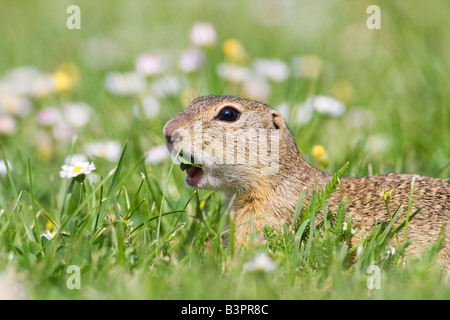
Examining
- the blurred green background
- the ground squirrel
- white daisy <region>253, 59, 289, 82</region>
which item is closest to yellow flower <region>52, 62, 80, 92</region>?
the blurred green background

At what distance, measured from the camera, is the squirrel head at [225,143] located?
3896mm

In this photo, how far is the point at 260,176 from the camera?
4.07 m

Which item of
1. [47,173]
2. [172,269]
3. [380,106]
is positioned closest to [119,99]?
[47,173]

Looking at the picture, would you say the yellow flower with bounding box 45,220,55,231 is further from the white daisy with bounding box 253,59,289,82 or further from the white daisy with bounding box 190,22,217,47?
the white daisy with bounding box 253,59,289,82

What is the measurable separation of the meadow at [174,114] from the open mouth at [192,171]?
0.09 metres

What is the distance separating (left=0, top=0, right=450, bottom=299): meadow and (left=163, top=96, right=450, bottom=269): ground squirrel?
0.21 meters

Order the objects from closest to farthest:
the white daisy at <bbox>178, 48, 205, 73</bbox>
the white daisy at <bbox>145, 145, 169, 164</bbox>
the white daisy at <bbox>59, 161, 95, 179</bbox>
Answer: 1. the white daisy at <bbox>59, 161, 95, 179</bbox>
2. the white daisy at <bbox>145, 145, 169, 164</bbox>
3. the white daisy at <bbox>178, 48, 205, 73</bbox>

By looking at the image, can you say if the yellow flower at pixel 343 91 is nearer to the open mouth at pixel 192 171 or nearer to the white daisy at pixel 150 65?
the white daisy at pixel 150 65

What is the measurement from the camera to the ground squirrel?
3.91 metres

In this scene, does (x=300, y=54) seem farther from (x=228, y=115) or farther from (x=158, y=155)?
(x=228, y=115)

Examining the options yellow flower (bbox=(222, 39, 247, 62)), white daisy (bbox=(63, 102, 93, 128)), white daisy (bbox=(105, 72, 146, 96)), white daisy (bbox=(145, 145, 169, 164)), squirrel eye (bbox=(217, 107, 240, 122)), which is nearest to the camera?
squirrel eye (bbox=(217, 107, 240, 122))

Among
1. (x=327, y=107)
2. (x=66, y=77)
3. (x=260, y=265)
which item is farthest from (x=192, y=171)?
(x=66, y=77)

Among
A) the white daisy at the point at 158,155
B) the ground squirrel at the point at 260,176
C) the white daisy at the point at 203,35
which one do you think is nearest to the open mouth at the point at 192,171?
the ground squirrel at the point at 260,176
